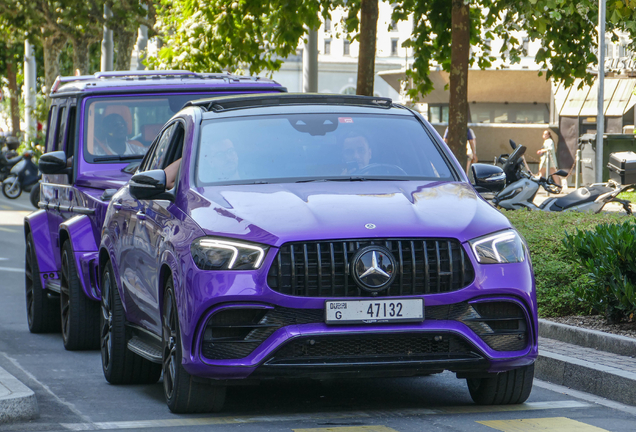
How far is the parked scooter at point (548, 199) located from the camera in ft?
49.4

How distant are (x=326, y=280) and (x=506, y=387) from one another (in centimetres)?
132

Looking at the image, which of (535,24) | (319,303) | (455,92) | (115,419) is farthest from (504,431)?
(455,92)

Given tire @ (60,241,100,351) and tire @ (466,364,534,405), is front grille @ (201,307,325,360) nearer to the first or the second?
tire @ (466,364,534,405)

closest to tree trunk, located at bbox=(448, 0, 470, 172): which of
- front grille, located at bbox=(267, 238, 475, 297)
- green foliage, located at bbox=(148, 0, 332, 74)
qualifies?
green foliage, located at bbox=(148, 0, 332, 74)

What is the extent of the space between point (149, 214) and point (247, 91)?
11.1 feet

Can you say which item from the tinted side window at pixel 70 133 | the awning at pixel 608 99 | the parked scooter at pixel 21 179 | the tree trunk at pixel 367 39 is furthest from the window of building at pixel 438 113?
the tinted side window at pixel 70 133

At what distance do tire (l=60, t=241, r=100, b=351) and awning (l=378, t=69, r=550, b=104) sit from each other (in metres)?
33.8

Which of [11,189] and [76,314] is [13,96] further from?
[76,314]

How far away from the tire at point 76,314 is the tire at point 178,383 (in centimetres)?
270

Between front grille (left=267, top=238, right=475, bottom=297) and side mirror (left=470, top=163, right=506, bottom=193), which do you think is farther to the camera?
side mirror (left=470, top=163, right=506, bottom=193)

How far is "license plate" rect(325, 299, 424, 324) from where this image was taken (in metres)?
5.26

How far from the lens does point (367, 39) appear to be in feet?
51.2

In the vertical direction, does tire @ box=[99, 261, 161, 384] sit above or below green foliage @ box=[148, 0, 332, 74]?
below

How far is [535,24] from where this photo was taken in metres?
12.0
